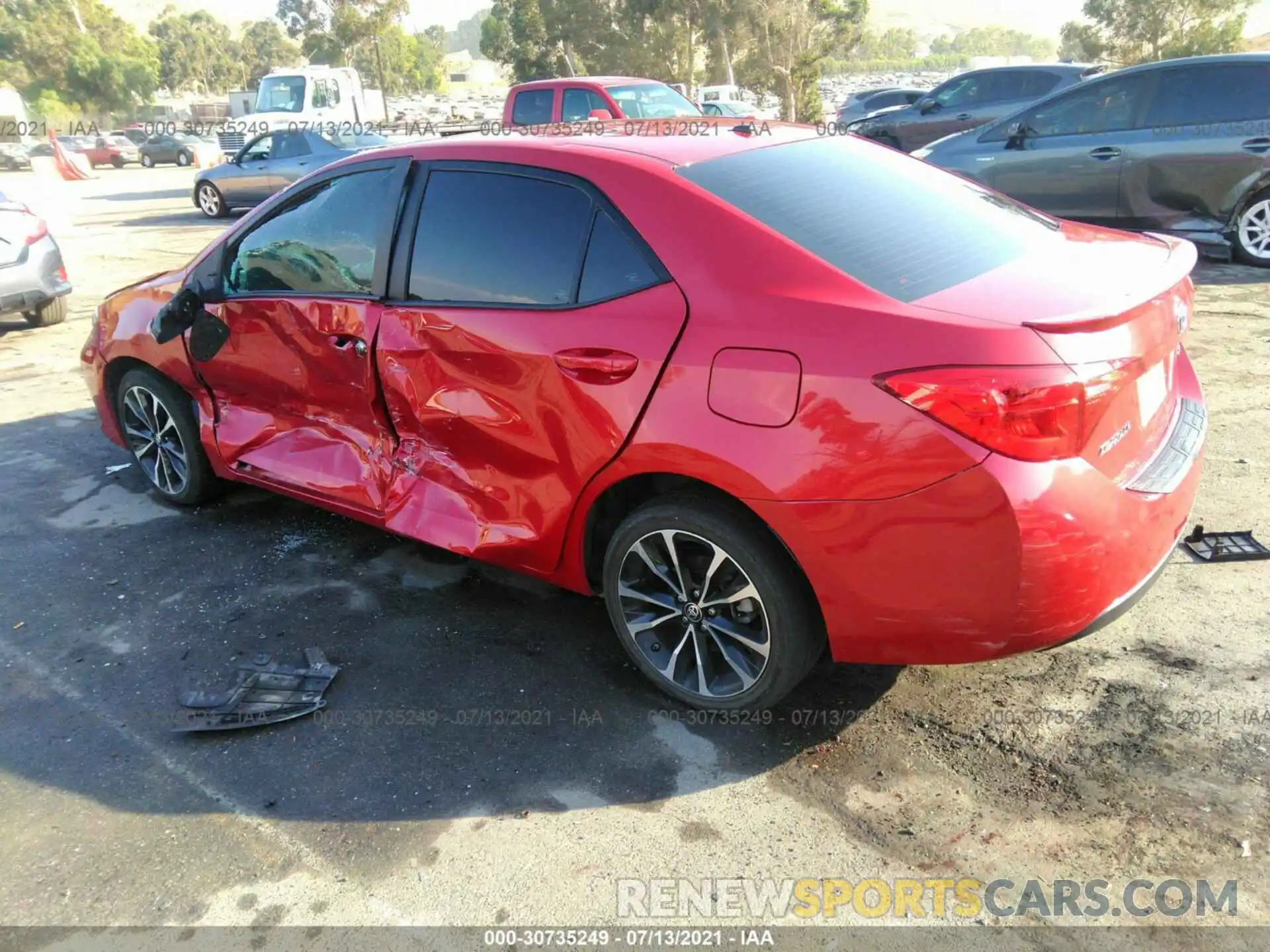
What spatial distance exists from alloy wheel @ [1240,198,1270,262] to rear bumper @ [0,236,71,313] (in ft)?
33.8

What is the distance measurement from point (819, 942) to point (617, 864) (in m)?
0.54

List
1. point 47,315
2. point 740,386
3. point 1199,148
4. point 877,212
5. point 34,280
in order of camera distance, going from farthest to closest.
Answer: point 47,315 < point 34,280 < point 1199,148 < point 877,212 < point 740,386

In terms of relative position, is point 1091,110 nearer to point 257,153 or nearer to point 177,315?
point 177,315

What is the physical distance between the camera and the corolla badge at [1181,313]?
278 centimetres

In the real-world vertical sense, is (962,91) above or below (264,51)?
below

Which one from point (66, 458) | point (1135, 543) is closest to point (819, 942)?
point (1135, 543)

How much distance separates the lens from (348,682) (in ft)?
10.6

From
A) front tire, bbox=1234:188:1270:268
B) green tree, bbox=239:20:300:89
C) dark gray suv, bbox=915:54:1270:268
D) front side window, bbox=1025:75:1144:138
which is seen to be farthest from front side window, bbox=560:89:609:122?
green tree, bbox=239:20:300:89

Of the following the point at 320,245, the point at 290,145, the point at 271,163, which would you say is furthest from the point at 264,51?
the point at 320,245

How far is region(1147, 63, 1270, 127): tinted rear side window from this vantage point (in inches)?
303

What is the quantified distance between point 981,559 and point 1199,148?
287 inches

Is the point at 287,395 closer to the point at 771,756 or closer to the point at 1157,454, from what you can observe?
the point at 771,756

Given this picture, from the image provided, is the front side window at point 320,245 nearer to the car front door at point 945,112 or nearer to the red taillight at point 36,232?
the red taillight at point 36,232

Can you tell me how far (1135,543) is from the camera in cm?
245
